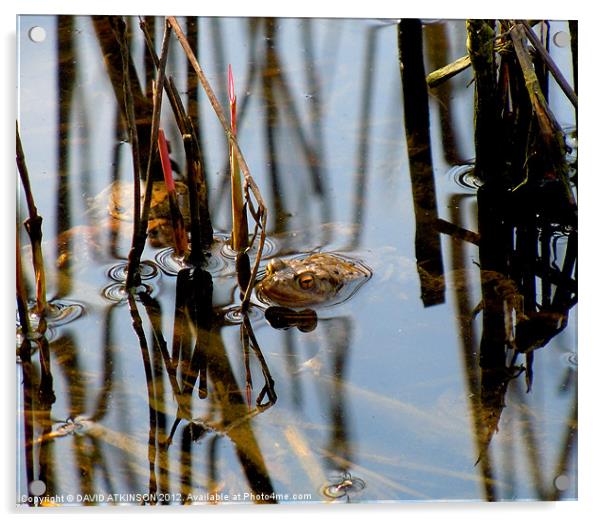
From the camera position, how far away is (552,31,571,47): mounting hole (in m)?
1.99

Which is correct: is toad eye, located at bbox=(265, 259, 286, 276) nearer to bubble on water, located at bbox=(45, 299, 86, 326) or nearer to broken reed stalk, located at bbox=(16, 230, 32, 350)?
bubble on water, located at bbox=(45, 299, 86, 326)

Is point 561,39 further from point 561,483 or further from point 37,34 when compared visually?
point 37,34

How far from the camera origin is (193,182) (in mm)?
2072

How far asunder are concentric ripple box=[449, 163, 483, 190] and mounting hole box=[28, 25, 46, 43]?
95 cm

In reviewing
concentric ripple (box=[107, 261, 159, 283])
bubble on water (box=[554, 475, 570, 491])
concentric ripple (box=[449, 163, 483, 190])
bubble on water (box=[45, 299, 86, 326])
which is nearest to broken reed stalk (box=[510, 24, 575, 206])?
concentric ripple (box=[449, 163, 483, 190])

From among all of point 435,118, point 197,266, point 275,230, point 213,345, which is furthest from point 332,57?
point 213,345

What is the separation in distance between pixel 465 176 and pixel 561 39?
0.43 meters

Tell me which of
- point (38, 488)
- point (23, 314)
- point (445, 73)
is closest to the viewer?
point (38, 488)

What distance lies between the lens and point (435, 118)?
243 centimetres

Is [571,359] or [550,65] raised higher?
[550,65]

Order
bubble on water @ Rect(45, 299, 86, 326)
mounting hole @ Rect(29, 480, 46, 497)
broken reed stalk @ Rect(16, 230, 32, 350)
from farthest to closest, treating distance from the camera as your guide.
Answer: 1. bubble on water @ Rect(45, 299, 86, 326)
2. broken reed stalk @ Rect(16, 230, 32, 350)
3. mounting hole @ Rect(29, 480, 46, 497)

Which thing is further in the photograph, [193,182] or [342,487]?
[193,182]

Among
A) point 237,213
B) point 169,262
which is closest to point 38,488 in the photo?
point 169,262

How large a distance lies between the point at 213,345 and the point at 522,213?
76 centimetres
